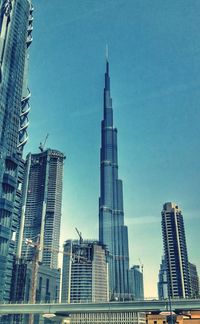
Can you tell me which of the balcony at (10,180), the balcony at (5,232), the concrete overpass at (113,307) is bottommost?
the concrete overpass at (113,307)

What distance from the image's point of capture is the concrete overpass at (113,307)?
108 metres

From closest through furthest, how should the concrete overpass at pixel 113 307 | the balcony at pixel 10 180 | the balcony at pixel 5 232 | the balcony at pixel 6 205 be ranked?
the concrete overpass at pixel 113 307
the balcony at pixel 5 232
the balcony at pixel 6 205
the balcony at pixel 10 180

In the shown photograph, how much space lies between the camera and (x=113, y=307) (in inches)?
4513

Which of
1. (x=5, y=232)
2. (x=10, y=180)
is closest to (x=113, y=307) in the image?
(x=5, y=232)

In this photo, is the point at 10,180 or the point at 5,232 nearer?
the point at 5,232

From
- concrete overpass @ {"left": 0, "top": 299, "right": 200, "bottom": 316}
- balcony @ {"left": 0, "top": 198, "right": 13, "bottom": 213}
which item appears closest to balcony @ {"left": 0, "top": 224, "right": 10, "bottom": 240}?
balcony @ {"left": 0, "top": 198, "right": 13, "bottom": 213}

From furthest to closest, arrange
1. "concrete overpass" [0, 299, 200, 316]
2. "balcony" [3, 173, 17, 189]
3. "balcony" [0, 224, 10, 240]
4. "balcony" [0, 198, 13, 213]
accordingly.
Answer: "balcony" [3, 173, 17, 189] → "balcony" [0, 198, 13, 213] → "balcony" [0, 224, 10, 240] → "concrete overpass" [0, 299, 200, 316]

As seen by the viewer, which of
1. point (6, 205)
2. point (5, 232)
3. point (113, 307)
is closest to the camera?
point (113, 307)

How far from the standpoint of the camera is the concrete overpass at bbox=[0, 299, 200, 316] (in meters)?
108

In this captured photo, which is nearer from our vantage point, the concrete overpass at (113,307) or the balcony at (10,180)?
the concrete overpass at (113,307)

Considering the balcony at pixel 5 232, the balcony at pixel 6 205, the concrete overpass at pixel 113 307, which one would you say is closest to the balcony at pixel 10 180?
the balcony at pixel 6 205

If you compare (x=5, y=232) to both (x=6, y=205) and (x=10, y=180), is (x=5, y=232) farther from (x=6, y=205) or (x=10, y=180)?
(x=10, y=180)

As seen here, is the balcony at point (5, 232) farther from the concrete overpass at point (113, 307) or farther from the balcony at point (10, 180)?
the concrete overpass at point (113, 307)

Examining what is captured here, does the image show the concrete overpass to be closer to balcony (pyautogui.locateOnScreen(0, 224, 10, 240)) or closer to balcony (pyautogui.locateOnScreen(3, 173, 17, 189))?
balcony (pyautogui.locateOnScreen(0, 224, 10, 240))
